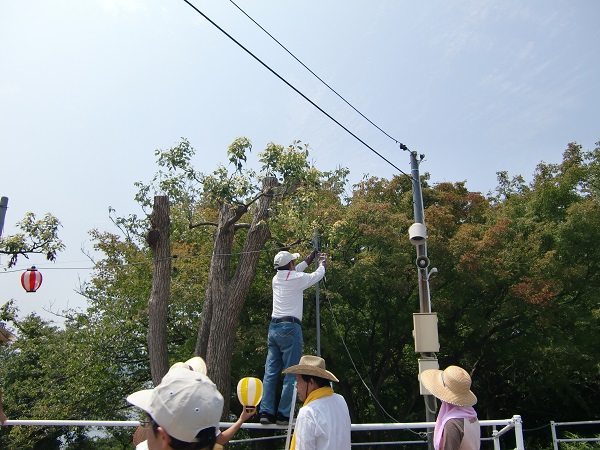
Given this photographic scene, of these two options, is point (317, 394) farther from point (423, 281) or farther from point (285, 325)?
point (423, 281)

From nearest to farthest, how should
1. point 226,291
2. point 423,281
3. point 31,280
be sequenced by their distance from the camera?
point 423,281 < point 226,291 < point 31,280

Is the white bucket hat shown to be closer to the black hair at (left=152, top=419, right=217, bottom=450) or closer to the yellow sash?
the black hair at (left=152, top=419, right=217, bottom=450)

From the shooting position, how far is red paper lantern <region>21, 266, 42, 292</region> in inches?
447

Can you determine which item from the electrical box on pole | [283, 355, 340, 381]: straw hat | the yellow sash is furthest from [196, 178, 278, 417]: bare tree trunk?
the yellow sash

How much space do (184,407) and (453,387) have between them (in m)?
2.27

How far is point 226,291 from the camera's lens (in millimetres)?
10047

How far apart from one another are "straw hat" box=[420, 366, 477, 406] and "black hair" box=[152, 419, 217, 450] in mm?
2097

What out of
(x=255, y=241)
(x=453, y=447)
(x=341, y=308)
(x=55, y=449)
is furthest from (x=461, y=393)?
(x=55, y=449)

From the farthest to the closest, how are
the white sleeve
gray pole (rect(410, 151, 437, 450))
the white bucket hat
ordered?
gray pole (rect(410, 151, 437, 450)), the white sleeve, the white bucket hat

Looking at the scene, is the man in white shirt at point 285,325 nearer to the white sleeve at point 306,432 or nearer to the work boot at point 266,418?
the work boot at point 266,418

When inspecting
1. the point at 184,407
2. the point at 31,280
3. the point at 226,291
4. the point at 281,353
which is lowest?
the point at 184,407

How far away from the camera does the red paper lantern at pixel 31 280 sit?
11359mm

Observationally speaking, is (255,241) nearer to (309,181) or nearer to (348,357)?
(309,181)

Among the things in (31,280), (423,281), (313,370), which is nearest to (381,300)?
(423,281)
